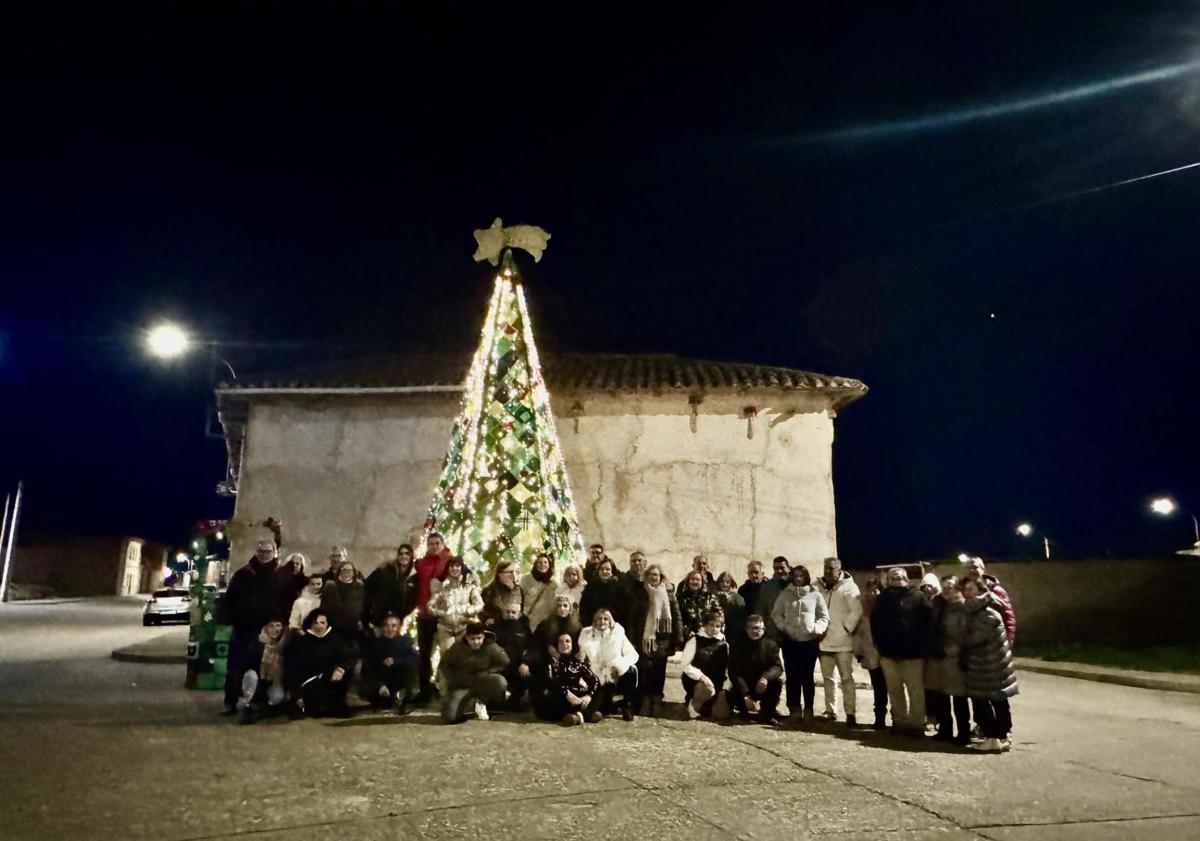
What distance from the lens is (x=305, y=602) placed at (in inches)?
318

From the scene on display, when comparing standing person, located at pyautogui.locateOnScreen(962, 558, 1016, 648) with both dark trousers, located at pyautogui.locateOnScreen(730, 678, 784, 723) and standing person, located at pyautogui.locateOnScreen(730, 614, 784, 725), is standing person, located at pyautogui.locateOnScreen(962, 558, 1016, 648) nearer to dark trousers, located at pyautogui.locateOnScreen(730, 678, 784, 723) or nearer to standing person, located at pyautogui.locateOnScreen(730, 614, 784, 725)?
standing person, located at pyautogui.locateOnScreen(730, 614, 784, 725)

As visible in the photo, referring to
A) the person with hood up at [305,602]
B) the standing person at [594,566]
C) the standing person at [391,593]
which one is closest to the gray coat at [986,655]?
the standing person at [594,566]

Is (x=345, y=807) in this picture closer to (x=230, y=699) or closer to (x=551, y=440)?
(x=230, y=699)

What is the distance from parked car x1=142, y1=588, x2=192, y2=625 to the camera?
2155 cm

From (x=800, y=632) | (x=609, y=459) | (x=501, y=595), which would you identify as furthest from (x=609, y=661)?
(x=609, y=459)

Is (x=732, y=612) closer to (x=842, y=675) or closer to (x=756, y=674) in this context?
(x=756, y=674)

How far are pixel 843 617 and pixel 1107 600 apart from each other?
10.6 meters

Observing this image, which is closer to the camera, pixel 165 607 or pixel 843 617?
pixel 843 617

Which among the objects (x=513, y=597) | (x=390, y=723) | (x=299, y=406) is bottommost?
(x=390, y=723)

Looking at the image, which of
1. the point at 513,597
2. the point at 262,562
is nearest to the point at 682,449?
the point at 513,597

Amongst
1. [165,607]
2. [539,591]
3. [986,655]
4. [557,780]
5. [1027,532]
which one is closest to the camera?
[557,780]

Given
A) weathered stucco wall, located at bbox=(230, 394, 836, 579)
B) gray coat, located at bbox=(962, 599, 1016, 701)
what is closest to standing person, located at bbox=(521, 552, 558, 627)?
gray coat, located at bbox=(962, 599, 1016, 701)

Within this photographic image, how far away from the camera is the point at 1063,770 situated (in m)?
5.79

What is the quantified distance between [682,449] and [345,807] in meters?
9.95
